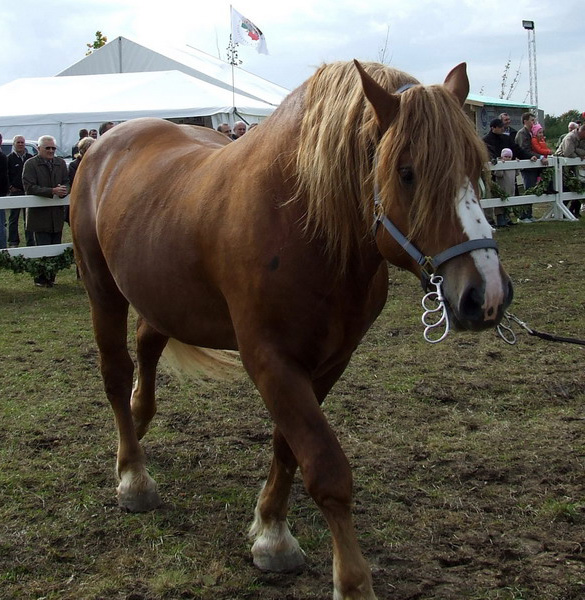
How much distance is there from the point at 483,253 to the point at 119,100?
1657 centimetres

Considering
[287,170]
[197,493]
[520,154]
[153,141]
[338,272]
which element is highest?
[520,154]

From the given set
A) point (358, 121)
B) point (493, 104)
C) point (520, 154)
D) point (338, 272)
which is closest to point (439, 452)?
point (338, 272)

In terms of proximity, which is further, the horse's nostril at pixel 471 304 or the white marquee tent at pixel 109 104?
the white marquee tent at pixel 109 104

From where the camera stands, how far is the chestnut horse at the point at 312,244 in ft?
7.30

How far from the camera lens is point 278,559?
112 inches

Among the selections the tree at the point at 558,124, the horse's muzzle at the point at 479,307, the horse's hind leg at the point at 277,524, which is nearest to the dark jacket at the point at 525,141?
the horse's hind leg at the point at 277,524

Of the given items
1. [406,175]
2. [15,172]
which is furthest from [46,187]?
[406,175]

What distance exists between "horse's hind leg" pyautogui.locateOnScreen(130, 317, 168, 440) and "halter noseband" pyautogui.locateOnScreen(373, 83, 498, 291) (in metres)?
2.11

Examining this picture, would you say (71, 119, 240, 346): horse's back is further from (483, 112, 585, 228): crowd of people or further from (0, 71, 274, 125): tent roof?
(0, 71, 274, 125): tent roof

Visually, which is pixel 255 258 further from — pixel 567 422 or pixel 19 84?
pixel 19 84

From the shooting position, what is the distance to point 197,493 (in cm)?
359

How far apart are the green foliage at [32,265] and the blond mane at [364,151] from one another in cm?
737

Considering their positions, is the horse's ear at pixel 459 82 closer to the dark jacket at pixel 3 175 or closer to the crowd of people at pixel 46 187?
the crowd of people at pixel 46 187

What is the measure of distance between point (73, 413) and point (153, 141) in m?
1.81
